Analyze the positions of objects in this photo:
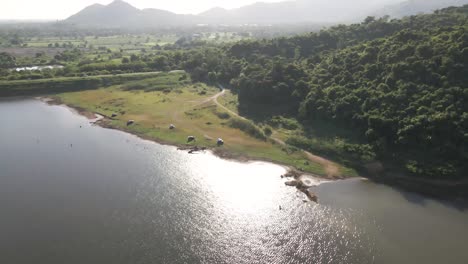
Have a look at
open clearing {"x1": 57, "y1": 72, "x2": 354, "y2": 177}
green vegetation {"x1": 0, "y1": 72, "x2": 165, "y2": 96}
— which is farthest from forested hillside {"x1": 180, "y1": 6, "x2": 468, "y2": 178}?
green vegetation {"x1": 0, "y1": 72, "x2": 165, "y2": 96}

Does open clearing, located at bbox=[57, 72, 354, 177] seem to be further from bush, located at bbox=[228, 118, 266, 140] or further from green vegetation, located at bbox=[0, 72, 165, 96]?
green vegetation, located at bbox=[0, 72, 165, 96]

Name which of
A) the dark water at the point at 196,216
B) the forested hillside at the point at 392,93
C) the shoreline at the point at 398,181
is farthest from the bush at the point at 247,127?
the dark water at the point at 196,216

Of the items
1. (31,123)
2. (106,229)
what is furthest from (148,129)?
(106,229)

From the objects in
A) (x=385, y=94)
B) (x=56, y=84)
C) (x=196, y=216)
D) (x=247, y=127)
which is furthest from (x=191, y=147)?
(x=56, y=84)

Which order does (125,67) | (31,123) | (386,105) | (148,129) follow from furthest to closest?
(125,67), (31,123), (148,129), (386,105)

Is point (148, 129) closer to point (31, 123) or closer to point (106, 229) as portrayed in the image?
point (31, 123)

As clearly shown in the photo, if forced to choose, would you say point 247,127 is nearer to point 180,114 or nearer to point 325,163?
point 180,114
